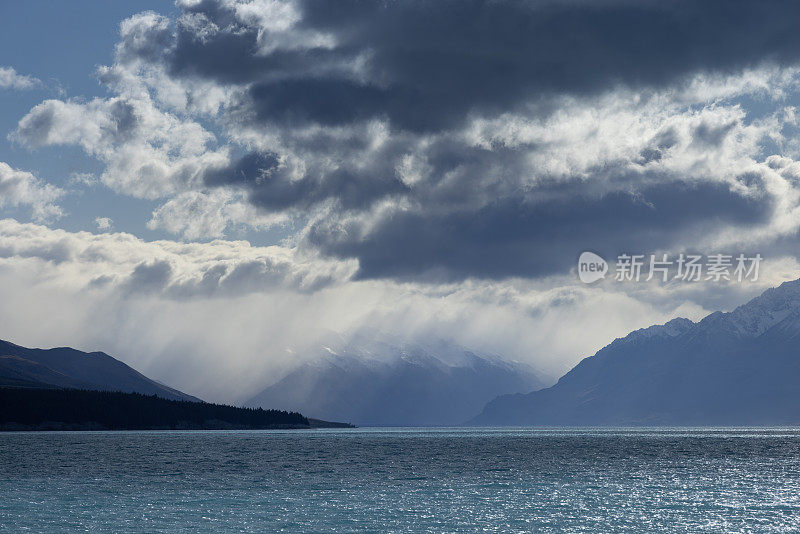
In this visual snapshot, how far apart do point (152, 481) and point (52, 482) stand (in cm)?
1298

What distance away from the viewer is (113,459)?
15988 centimetres

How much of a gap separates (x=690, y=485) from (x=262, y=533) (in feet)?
205

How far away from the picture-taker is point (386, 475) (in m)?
119

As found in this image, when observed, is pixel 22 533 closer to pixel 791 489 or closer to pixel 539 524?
pixel 539 524

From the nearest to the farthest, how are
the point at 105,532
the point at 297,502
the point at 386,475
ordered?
1. the point at 105,532
2. the point at 297,502
3. the point at 386,475

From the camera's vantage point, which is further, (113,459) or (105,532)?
(113,459)

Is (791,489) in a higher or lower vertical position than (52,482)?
higher

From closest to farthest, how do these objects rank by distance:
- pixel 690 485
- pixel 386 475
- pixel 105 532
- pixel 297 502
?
pixel 105 532
pixel 297 502
pixel 690 485
pixel 386 475

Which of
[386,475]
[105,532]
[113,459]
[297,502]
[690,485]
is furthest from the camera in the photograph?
[113,459]

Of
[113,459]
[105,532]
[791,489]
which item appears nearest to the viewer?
[105,532]

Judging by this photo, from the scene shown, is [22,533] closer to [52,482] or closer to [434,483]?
[52,482]

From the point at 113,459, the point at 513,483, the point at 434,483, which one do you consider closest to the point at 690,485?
the point at 513,483

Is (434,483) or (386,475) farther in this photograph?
(386,475)

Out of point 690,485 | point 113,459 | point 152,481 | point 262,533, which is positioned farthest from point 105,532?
point 113,459
